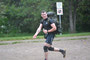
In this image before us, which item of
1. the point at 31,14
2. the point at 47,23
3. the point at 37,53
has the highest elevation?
the point at 47,23

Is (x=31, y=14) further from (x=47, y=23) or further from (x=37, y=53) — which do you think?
(x=47, y=23)

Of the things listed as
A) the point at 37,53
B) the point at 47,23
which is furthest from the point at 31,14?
the point at 47,23

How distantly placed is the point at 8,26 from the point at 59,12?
444 inches

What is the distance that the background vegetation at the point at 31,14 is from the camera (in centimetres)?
2431

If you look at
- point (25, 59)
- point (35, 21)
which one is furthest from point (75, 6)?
point (25, 59)

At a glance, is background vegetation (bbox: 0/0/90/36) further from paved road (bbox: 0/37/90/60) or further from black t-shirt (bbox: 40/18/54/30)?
black t-shirt (bbox: 40/18/54/30)

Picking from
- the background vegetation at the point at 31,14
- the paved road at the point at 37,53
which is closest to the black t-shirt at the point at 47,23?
the paved road at the point at 37,53

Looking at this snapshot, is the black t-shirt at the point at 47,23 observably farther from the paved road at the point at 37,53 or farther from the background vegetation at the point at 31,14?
the background vegetation at the point at 31,14

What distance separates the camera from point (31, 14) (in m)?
24.9

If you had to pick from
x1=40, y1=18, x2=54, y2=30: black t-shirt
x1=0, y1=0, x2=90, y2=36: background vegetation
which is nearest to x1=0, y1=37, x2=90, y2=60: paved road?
x1=40, y1=18, x2=54, y2=30: black t-shirt

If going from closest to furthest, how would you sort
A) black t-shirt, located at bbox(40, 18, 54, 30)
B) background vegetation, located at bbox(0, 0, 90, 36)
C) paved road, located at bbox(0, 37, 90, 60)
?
black t-shirt, located at bbox(40, 18, 54, 30) < paved road, located at bbox(0, 37, 90, 60) < background vegetation, located at bbox(0, 0, 90, 36)

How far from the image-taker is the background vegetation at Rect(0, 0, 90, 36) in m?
24.3

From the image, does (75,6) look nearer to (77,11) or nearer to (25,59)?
(77,11)

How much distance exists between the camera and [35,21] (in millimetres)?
25297
